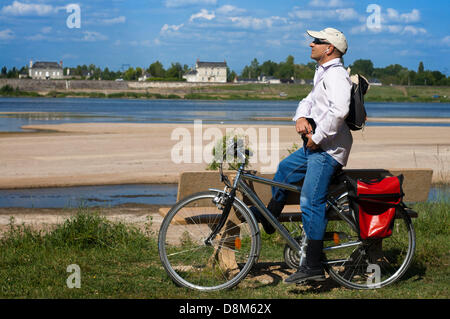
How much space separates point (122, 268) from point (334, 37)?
114 inches

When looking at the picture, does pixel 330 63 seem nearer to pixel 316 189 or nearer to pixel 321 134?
pixel 321 134

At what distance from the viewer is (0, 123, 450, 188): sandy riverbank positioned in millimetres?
15359

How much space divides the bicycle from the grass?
0.16m

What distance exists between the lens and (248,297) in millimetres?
5023

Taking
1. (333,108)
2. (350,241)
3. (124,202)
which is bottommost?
(124,202)

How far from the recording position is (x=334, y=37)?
16.7 feet

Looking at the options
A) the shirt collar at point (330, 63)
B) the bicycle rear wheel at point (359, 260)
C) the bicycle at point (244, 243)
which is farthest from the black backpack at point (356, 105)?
the bicycle rear wheel at point (359, 260)

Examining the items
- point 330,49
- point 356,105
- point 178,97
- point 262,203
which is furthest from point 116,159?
point 178,97

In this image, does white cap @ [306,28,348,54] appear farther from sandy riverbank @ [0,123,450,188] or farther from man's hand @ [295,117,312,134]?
sandy riverbank @ [0,123,450,188]

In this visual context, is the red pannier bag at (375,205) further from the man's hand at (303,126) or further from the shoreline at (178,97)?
the shoreline at (178,97)

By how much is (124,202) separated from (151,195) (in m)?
0.94

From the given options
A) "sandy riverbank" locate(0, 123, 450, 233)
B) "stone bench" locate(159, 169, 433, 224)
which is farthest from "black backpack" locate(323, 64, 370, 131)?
"sandy riverbank" locate(0, 123, 450, 233)
